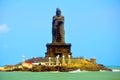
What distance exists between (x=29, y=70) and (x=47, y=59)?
3.58 metres

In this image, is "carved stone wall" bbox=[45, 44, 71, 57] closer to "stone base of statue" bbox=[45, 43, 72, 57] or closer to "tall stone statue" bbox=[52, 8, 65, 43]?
"stone base of statue" bbox=[45, 43, 72, 57]

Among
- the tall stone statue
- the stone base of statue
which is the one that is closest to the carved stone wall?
the stone base of statue

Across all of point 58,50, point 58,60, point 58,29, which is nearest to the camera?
point 58,60

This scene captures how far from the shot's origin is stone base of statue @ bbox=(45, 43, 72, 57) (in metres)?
62.0

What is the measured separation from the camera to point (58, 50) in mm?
62312

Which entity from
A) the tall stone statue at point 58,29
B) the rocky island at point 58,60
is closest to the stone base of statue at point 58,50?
the rocky island at point 58,60

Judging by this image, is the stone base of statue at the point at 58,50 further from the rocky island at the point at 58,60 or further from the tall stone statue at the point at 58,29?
the tall stone statue at the point at 58,29

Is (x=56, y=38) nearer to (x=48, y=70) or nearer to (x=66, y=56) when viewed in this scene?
(x=66, y=56)

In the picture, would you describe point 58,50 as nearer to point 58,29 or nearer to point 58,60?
point 58,29

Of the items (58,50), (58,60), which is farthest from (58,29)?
(58,60)

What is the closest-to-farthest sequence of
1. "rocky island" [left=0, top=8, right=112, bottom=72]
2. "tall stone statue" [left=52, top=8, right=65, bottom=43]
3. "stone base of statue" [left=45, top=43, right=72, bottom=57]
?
"rocky island" [left=0, top=8, right=112, bottom=72]
"stone base of statue" [left=45, top=43, right=72, bottom=57]
"tall stone statue" [left=52, top=8, right=65, bottom=43]

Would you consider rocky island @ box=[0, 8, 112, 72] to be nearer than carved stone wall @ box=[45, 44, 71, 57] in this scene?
Yes

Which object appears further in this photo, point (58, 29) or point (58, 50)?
point (58, 29)

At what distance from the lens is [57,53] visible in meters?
62.2
